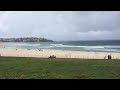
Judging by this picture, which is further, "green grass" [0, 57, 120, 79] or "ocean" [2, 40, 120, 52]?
"ocean" [2, 40, 120, 52]

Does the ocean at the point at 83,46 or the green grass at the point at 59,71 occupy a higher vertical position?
the ocean at the point at 83,46

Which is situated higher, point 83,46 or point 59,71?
point 83,46

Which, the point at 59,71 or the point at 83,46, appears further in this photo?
the point at 83,46

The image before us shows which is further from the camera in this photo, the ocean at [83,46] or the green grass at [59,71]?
the ocean at [83,46]

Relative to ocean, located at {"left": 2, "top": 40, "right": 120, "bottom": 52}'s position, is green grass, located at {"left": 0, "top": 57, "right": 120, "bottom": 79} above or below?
below
